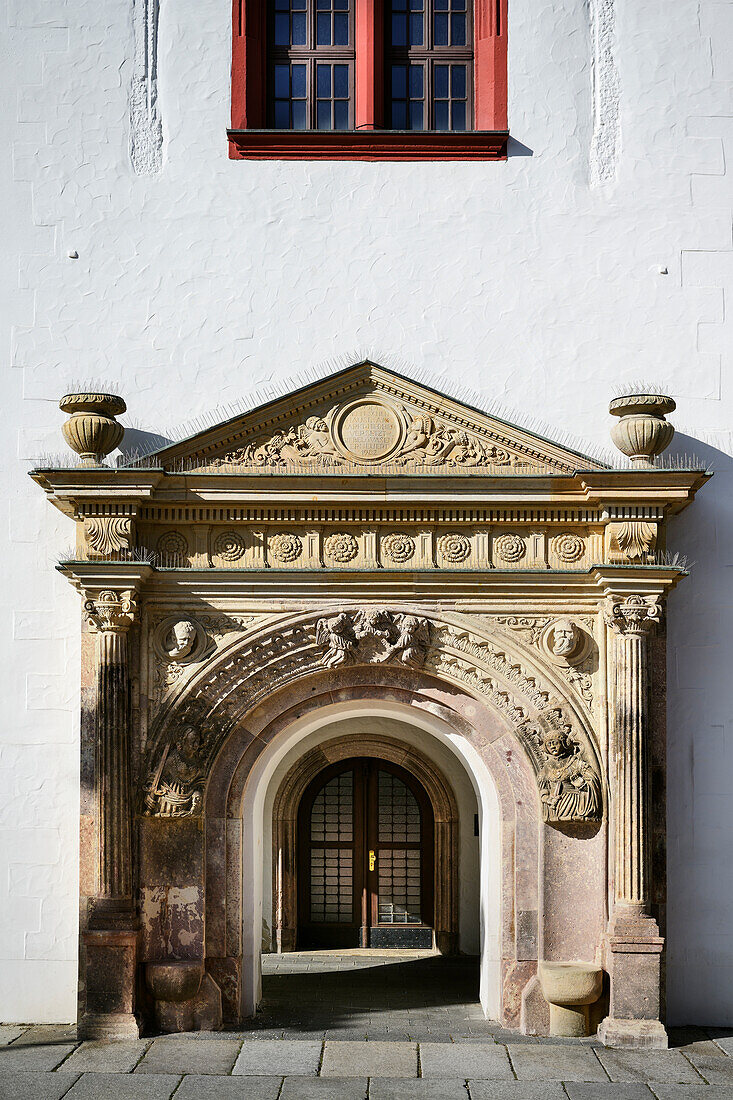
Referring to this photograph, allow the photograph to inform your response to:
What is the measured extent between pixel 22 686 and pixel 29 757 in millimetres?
527

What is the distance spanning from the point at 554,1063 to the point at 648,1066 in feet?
2.03

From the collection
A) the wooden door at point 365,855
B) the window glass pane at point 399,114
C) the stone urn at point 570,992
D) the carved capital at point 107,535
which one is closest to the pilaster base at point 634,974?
the stone urn at point 570,992

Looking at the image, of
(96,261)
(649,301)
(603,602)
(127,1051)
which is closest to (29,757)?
(127,1051)

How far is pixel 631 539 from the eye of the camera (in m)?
8.73

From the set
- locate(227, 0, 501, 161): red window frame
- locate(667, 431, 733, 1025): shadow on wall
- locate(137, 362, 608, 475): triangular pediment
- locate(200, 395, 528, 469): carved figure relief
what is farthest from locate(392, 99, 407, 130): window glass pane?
locate(667, 431, 733, 1025): shadow on wall

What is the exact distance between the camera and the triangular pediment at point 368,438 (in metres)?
8.89

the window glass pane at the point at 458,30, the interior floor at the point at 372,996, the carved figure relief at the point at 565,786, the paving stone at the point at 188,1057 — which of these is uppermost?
the window glass pane at the point at 458,30

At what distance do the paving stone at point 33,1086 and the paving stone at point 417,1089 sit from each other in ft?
6.31

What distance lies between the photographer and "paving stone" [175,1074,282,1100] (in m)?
7.49

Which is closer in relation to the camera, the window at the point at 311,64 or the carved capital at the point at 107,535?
the carved capital at the point at 107,535

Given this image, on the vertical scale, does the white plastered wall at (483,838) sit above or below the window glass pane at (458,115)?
below

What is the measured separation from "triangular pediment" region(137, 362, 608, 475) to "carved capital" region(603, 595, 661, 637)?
3.21ft

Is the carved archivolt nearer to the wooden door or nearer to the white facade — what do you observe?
the white facade

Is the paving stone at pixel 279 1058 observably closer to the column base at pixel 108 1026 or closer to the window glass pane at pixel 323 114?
the column base at pixel 108 1026
